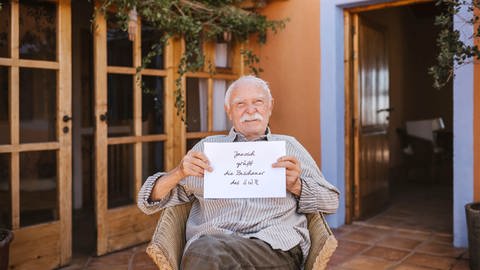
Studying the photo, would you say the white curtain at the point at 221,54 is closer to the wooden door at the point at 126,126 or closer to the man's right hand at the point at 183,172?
the wooden door at the point at 126,126

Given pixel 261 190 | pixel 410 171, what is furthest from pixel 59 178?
pixel 410 171

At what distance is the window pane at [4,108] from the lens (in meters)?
2.88

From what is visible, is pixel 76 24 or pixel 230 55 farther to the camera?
pixel 76 24

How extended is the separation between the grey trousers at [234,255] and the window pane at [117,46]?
215 cm

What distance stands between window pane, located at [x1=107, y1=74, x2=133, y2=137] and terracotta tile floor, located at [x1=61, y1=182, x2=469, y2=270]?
917mm

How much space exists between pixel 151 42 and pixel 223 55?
83cm

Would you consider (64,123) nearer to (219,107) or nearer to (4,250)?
(4,250)

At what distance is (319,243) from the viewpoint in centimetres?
175

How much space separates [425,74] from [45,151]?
657 centimetres

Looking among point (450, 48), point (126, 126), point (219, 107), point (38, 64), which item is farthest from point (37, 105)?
point (450, 48)

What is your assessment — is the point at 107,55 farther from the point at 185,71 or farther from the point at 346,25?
the point at 346,25

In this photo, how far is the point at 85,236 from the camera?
4094 millimetres

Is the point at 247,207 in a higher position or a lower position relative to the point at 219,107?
lower

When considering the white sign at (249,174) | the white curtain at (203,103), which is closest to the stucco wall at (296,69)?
the white curtain at (203,103)
